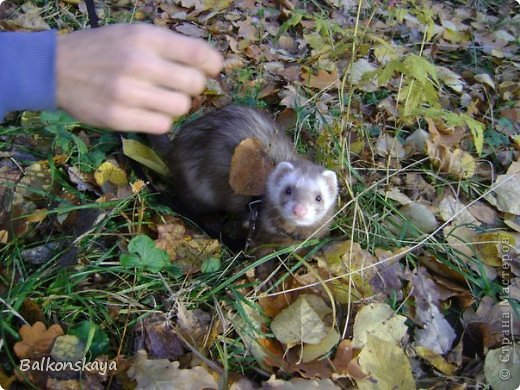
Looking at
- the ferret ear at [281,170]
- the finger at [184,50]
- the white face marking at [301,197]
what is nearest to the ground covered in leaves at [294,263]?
the white face marking at [301,197]

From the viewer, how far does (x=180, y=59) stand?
1.11 metres

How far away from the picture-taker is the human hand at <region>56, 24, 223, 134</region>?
1.09m

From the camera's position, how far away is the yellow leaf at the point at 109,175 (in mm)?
2472

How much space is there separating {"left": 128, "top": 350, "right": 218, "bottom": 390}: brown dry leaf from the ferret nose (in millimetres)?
836

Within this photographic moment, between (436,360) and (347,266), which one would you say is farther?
(347,266)

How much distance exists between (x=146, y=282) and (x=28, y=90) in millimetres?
1131

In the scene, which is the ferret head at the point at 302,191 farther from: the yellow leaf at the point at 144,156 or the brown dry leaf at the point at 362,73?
the brown dry leaf at the point at 362,73

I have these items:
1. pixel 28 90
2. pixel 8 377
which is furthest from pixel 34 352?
pixel 28 90

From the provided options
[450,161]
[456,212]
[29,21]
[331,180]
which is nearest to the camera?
[331,180]

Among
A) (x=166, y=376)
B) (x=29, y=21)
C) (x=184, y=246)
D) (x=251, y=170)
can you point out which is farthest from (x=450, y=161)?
(x=29, y=21)

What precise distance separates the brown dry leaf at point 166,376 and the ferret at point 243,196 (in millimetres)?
860

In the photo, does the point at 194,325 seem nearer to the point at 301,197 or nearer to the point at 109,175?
the point at 301,197

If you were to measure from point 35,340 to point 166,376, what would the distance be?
496mm

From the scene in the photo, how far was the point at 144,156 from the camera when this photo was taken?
2.66 metres
